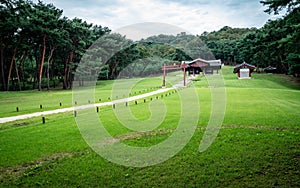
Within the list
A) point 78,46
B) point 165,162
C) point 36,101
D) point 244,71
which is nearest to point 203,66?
point 244,71

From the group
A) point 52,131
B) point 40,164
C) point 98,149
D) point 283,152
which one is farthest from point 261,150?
point 52,131

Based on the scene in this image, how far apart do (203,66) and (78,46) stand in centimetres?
3018

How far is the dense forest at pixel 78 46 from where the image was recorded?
923 inches

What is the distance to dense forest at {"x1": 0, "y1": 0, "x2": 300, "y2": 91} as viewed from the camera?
23438mm

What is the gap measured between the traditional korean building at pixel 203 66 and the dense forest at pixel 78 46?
228 inches

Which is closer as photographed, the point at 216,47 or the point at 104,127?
the point at 104,127

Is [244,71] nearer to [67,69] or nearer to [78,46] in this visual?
[78,46]

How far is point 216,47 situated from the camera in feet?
303

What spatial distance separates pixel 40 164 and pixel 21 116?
1052 cm

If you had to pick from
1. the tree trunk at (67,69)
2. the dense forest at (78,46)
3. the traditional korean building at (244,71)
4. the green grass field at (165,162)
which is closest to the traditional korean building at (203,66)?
the dense forest at (78,46)

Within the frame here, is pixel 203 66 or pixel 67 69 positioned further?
pixel 203 66

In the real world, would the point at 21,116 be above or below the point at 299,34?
below

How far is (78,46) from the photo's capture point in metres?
45.9

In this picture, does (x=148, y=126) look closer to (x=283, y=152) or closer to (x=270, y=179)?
(x=283, y=152)
